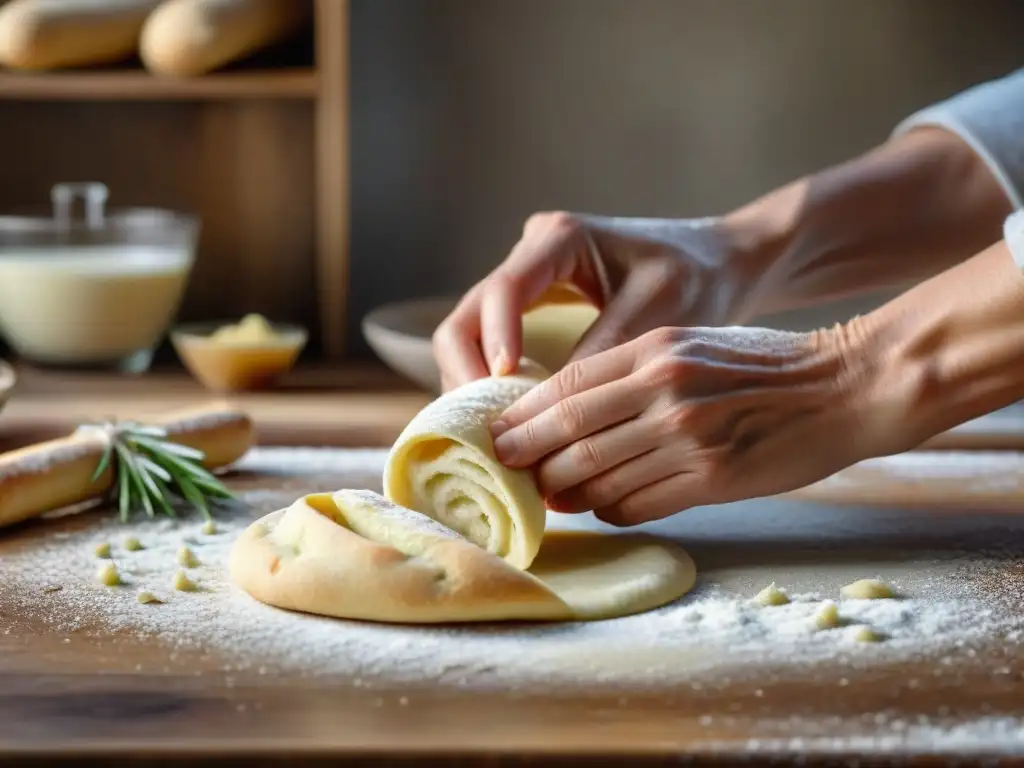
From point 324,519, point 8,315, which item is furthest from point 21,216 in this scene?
point 324,519

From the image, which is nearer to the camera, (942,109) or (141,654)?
(141,654)

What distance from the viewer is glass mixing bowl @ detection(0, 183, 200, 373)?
7.53ft

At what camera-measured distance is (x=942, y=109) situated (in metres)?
1.97

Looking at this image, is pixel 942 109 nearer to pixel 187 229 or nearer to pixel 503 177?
pixel 503 177

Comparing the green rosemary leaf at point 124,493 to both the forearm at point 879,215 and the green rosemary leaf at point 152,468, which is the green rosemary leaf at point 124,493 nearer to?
the green rosemary leaf at point 152,468

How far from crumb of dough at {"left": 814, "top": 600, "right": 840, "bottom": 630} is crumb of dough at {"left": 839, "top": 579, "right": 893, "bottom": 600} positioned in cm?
8

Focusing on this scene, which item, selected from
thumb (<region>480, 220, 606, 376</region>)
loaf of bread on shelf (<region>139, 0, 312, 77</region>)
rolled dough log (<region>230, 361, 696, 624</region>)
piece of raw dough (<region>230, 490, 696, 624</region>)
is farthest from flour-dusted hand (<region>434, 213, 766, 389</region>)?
Answer: loaf of bread on shelf (<region>139, 0, 312, 77</region>)

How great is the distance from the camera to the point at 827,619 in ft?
3.92

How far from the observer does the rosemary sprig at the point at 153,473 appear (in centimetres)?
158

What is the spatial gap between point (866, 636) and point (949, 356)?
39 cm

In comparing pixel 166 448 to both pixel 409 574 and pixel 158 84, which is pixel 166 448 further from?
pixel 158 84

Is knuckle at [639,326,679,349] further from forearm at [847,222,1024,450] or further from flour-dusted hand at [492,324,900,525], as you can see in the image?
forearm at [847,222,1024,450]

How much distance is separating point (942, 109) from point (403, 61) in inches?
42.4

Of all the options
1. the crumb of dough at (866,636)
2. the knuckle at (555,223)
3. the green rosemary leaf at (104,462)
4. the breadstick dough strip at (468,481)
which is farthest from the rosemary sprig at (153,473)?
the crumb of dough at (866,636)
